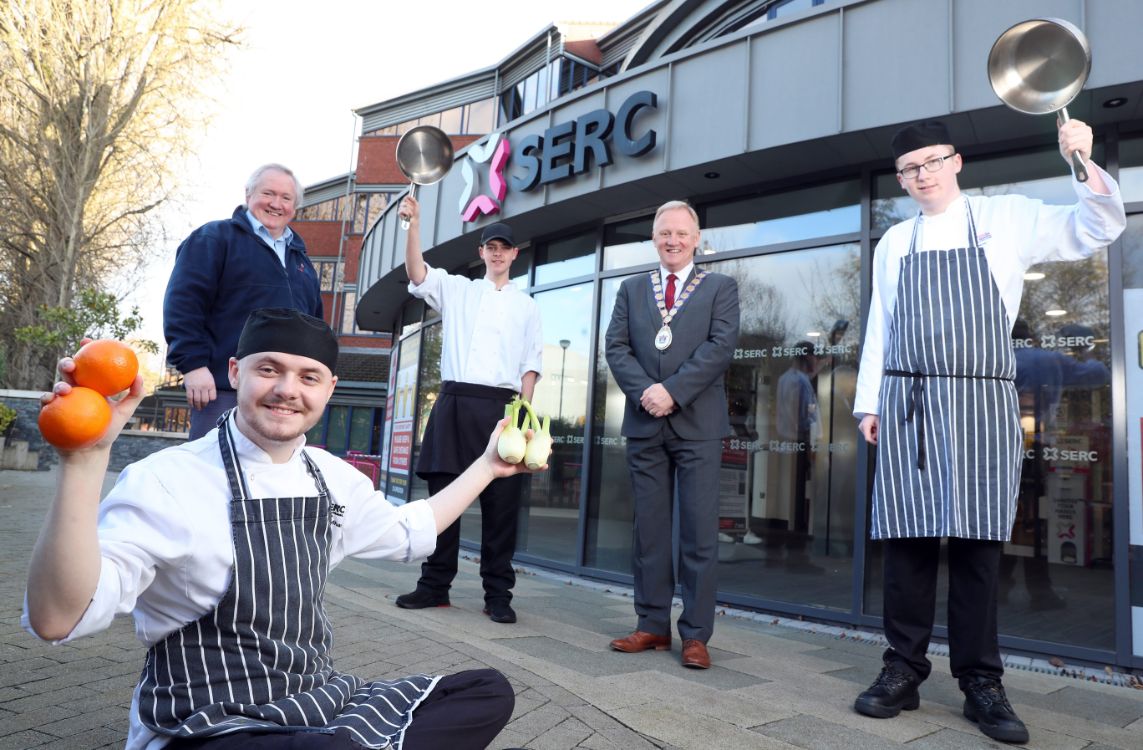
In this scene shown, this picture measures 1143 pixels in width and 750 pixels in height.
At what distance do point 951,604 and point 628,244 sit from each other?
4868 millimetres

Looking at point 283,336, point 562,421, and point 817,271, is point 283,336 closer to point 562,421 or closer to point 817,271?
point 817,271

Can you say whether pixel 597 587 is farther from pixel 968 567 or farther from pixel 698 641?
pixel 968 567

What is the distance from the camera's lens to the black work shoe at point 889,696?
292 cm

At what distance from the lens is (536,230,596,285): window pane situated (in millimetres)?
7652

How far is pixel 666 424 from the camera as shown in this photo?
3.90 m

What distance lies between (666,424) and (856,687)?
1458 millimetres

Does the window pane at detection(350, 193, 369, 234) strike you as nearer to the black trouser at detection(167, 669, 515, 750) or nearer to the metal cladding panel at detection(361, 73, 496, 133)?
the metal cladding panel at detection(361, 73, 496, 133)

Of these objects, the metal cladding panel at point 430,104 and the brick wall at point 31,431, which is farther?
the metal cladding panel at point 430,104

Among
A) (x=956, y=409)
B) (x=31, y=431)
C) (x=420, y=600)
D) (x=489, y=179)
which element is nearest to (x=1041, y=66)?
(x=956, y=409)

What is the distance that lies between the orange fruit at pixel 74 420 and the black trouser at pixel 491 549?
10.6 ft

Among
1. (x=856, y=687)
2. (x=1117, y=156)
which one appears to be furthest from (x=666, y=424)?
(x=1117, y=156)

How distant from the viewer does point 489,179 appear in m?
8.00

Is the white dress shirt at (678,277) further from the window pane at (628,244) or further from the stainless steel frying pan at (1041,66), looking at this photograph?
the window pane at (628,244)

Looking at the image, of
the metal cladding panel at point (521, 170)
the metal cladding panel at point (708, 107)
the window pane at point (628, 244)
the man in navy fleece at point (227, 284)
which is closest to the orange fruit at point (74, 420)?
the man in navy fleece at point (227, 284)
